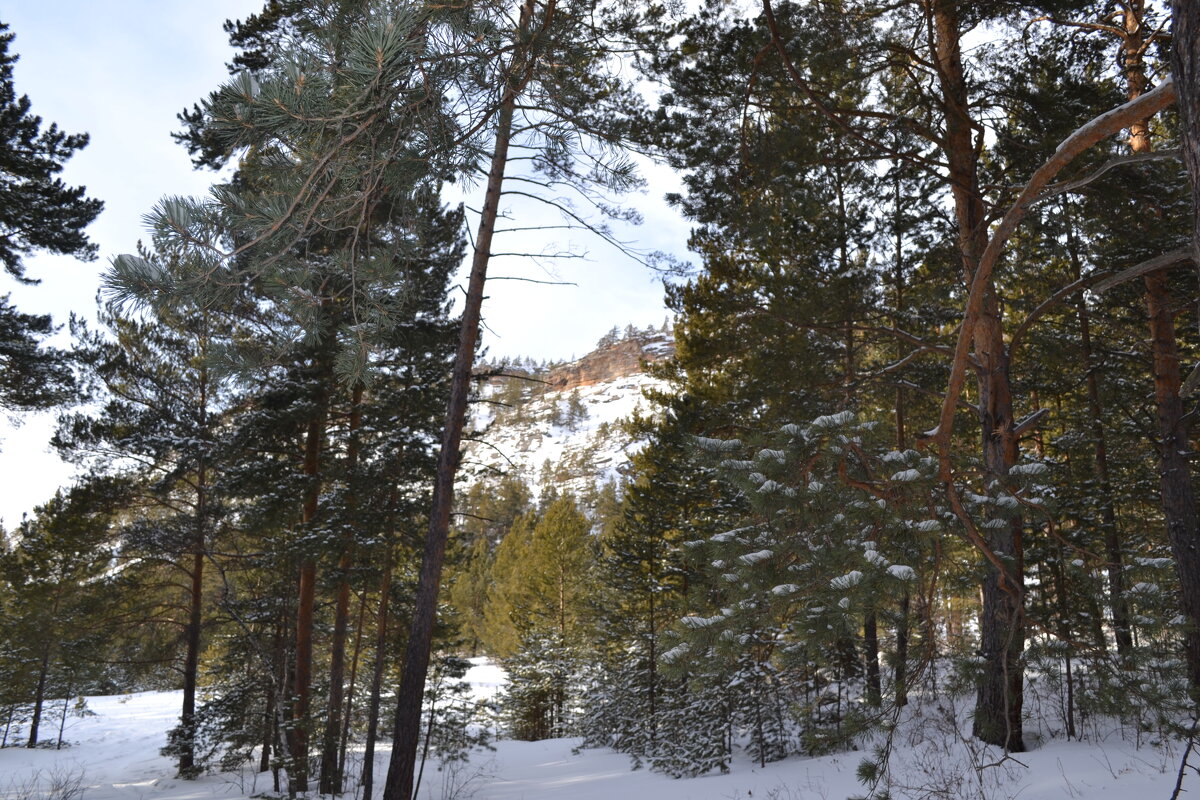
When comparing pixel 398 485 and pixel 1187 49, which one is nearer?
pixel 1187 49

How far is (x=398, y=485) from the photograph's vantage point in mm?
10000

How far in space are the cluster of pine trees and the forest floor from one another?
1.79ft

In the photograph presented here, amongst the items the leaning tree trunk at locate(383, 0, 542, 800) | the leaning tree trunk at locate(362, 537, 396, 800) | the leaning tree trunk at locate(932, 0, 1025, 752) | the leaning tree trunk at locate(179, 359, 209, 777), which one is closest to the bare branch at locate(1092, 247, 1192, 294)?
the leaning tree trunk at locate(932, 0, 1025, 752)

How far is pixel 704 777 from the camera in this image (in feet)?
34.4

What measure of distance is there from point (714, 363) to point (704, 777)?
6.44 metres

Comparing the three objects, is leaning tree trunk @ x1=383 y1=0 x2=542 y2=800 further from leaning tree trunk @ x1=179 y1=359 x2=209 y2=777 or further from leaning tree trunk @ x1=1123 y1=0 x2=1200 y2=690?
leaning tree trunk @ x1=1123 y1=0 x2=1200 y2=690

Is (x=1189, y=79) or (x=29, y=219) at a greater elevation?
(x=29, y=219)

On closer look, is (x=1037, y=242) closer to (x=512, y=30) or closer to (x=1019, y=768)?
(x=1019, y=768)

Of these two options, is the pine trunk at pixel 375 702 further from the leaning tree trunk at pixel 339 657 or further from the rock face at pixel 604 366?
the rock face at pixel 604 366

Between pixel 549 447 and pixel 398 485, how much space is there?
355ft

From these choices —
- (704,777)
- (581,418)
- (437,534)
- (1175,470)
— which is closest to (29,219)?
(437,534)

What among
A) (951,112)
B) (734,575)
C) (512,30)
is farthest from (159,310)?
(951,112)

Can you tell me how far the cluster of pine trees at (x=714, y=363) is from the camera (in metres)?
3.09

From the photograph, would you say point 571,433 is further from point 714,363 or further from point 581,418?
point 714,363
